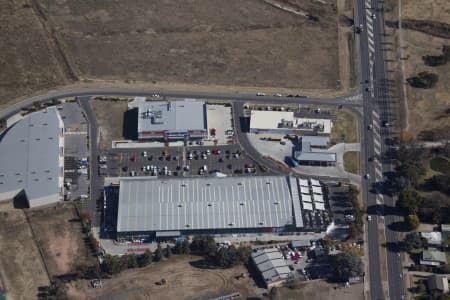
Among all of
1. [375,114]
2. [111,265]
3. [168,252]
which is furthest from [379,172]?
[111,265]

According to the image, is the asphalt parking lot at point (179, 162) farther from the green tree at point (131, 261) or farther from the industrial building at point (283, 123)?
the green tree at point (131, 261)

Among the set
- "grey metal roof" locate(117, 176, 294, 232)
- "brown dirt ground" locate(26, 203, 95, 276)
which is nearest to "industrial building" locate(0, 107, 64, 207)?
"brown dirt ground" locate(26, 203, 95, 276)

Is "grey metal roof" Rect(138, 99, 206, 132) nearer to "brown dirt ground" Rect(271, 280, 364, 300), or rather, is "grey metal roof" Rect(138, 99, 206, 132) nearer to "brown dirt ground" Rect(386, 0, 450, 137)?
"brown dirt ground" Rect(271, 280, 364, 300)

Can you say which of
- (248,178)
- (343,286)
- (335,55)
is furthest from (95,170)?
(335,55)

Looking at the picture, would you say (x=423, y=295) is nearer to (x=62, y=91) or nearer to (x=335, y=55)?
(x=335, y=55)

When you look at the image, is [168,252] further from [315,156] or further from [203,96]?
[203,96]

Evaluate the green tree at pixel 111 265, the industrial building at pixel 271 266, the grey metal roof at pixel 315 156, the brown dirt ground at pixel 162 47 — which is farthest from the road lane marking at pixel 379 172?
the green tree at pixel 111 265
